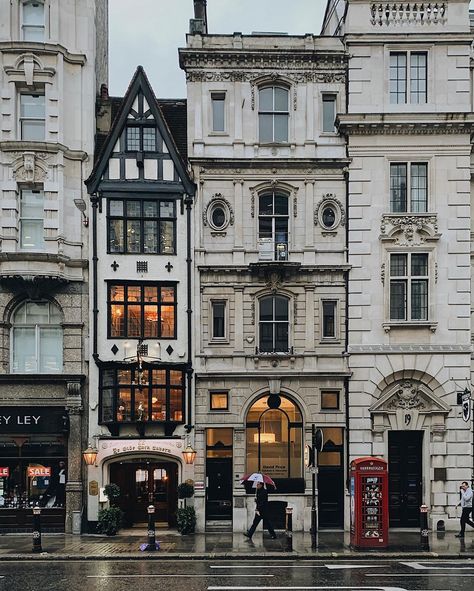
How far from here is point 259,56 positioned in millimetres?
29234

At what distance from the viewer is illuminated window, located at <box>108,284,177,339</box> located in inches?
1129

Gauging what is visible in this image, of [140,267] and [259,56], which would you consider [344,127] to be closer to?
[259,56]

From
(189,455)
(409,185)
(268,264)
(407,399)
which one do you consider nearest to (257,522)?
(189,455)

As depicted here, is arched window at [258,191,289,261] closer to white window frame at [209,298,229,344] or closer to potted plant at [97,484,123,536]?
white window frame at [209,298,229,344]

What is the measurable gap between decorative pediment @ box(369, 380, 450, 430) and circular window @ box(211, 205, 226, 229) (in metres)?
8.51

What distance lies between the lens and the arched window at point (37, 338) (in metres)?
28.7

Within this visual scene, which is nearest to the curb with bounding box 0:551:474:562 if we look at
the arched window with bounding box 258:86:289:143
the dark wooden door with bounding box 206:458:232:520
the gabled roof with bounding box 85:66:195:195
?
the dark wooden door with bounding box 206:458:232:520

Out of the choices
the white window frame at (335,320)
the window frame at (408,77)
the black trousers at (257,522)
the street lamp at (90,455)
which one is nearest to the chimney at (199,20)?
the window frame at (408,77)

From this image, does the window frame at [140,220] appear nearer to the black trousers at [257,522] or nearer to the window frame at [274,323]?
the window frame at [274,323]

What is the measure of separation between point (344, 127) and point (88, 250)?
1022 centimetres

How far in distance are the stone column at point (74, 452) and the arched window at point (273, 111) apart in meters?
11.5

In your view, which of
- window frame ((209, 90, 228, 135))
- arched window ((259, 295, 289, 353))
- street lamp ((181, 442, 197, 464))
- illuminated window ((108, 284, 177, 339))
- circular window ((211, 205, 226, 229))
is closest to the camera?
street lamp ((181, 442, 197, 464))

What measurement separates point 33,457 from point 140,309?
6359mm

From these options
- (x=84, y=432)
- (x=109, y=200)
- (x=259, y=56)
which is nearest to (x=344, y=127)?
(x=259, y=56)
